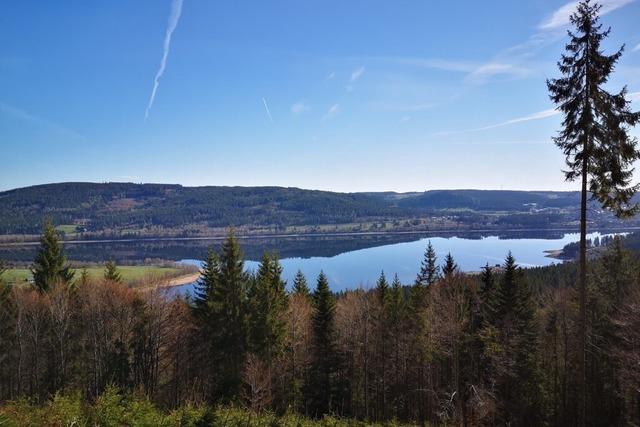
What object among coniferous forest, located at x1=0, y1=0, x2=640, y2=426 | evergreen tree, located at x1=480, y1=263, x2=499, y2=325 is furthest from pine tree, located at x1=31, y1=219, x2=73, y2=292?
evergreen tree, located at x1=480, y1=263, x2=499, y2=325

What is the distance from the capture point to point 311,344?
32594 mm

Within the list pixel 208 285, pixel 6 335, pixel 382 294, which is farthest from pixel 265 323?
pixel 6 335

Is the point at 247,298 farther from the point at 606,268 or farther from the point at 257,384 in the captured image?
the point at 606,268

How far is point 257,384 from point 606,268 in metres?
25.8

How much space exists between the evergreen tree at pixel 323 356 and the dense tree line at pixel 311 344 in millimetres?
78

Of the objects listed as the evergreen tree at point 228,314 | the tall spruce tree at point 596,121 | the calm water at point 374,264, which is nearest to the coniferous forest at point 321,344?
the evergreen tree at point 228,314

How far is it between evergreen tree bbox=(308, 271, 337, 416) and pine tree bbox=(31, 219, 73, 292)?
20215 millimetres

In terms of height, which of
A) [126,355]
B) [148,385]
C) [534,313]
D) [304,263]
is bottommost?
[304,263]

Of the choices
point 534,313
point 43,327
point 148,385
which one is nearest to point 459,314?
point 534,313

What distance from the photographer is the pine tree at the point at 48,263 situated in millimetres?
34562

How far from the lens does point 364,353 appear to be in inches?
1326

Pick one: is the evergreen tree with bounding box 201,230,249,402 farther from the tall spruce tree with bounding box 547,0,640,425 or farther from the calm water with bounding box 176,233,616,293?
the calm water with bounding box 176,233,616,293

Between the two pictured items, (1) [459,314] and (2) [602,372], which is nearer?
(1) [459,314]

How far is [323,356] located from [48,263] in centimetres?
2301
